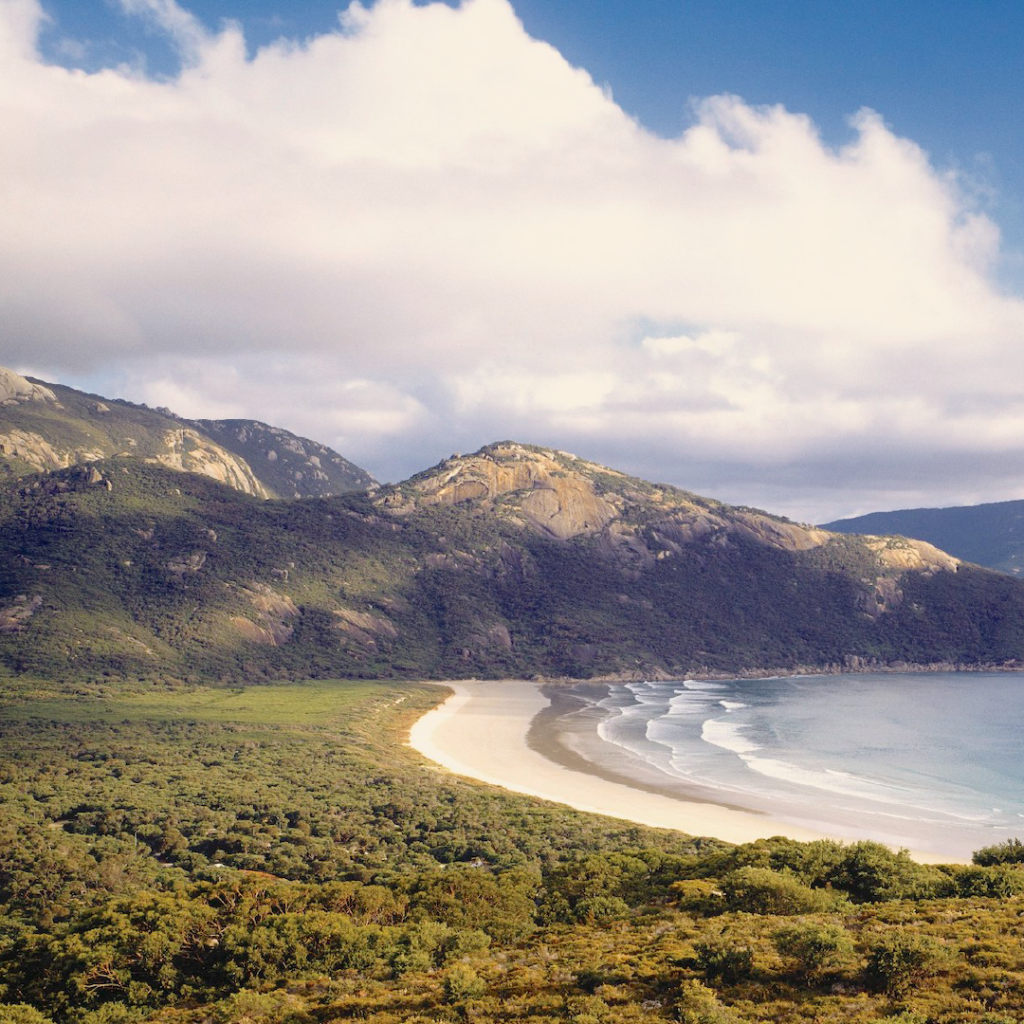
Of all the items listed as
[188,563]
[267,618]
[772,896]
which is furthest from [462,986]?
[188,563]

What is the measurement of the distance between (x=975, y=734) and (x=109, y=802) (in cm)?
10054

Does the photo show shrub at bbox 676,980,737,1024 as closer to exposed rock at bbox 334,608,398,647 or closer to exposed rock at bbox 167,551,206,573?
exposed rock at bbox 334,608,398,647

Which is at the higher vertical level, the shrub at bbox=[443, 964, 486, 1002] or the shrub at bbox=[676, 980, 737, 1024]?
the shrub at bbox=[676, 980, 737, 1024]

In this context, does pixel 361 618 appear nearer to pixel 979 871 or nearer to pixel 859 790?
pixel 859 790

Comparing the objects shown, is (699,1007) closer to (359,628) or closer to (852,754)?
(852,754)

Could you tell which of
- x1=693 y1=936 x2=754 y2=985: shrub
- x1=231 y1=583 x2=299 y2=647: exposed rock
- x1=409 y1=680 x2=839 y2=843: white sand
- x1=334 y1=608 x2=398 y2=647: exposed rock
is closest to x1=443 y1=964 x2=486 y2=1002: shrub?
x1=693 y1=936 x2=754 y2=985: shrub

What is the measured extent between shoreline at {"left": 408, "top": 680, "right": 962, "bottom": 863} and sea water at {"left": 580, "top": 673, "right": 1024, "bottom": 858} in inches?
103

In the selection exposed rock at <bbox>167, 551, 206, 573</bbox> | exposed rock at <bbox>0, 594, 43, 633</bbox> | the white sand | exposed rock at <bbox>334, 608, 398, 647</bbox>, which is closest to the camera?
the white sand

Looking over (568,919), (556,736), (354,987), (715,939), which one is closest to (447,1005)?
(354,987)

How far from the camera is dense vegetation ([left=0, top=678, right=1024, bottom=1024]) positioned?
Answer: 2314 centimetres

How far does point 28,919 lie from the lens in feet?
131

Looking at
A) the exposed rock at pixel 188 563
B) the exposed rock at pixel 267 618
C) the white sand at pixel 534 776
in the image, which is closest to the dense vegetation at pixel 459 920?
the white sand at pixel 534 776

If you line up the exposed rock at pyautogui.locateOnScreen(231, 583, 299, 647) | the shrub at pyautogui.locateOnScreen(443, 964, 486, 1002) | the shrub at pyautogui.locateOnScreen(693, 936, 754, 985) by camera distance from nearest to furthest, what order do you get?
1. the shrub at pyautogui.locateOnScreen(693, 936, 754, 985)
2. the shrub at pyautogui.locateOnScreen(443, 964, 486, 1002)
3. the exposed rock at pyautogui.locateOnScreen(231, 583, 299, 647)

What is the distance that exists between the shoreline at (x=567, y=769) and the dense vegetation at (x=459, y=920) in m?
8.19
